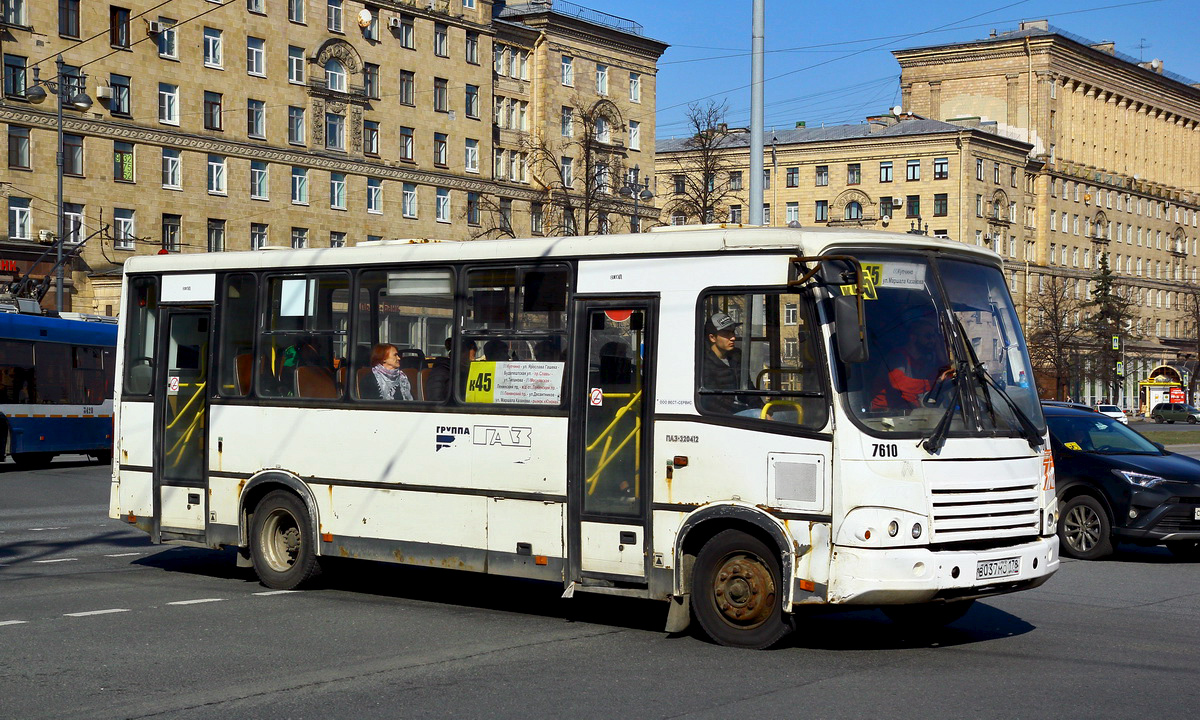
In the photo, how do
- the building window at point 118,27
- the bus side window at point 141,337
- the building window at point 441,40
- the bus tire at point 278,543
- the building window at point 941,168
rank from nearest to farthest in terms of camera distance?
the bus tire at point 278,543 < the bus side window at point 141,337 < the building window at point 118,27 < the building window at point 441,40 < the building window at point 941,168

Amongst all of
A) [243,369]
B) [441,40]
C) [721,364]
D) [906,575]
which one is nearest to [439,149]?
[441,40]

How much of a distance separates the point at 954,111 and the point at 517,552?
365ft

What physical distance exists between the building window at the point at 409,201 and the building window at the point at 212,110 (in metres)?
10.8

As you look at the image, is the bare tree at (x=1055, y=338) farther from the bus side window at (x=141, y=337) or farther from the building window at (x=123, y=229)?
the bus side window at (x=141, y=337)

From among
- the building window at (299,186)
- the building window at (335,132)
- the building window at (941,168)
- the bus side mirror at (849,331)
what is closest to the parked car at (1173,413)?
the building window at (941,168)

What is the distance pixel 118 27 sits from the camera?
56.5 m

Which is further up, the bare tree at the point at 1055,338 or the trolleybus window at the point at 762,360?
the bare tree at the point at 1055,338

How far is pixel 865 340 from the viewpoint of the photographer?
9.16 m

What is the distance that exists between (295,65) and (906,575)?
57762 mm

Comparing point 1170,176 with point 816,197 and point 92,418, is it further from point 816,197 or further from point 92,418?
point 92,418

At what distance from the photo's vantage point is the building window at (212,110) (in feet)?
196

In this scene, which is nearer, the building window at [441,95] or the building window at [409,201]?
the building window at [409,201]

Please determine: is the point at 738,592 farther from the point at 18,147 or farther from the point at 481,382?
the point at 18,147

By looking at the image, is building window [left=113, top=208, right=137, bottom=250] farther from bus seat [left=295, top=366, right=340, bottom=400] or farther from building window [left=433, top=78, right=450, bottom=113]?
bus seat [left=295, top=366, right=340, bottom=400]
